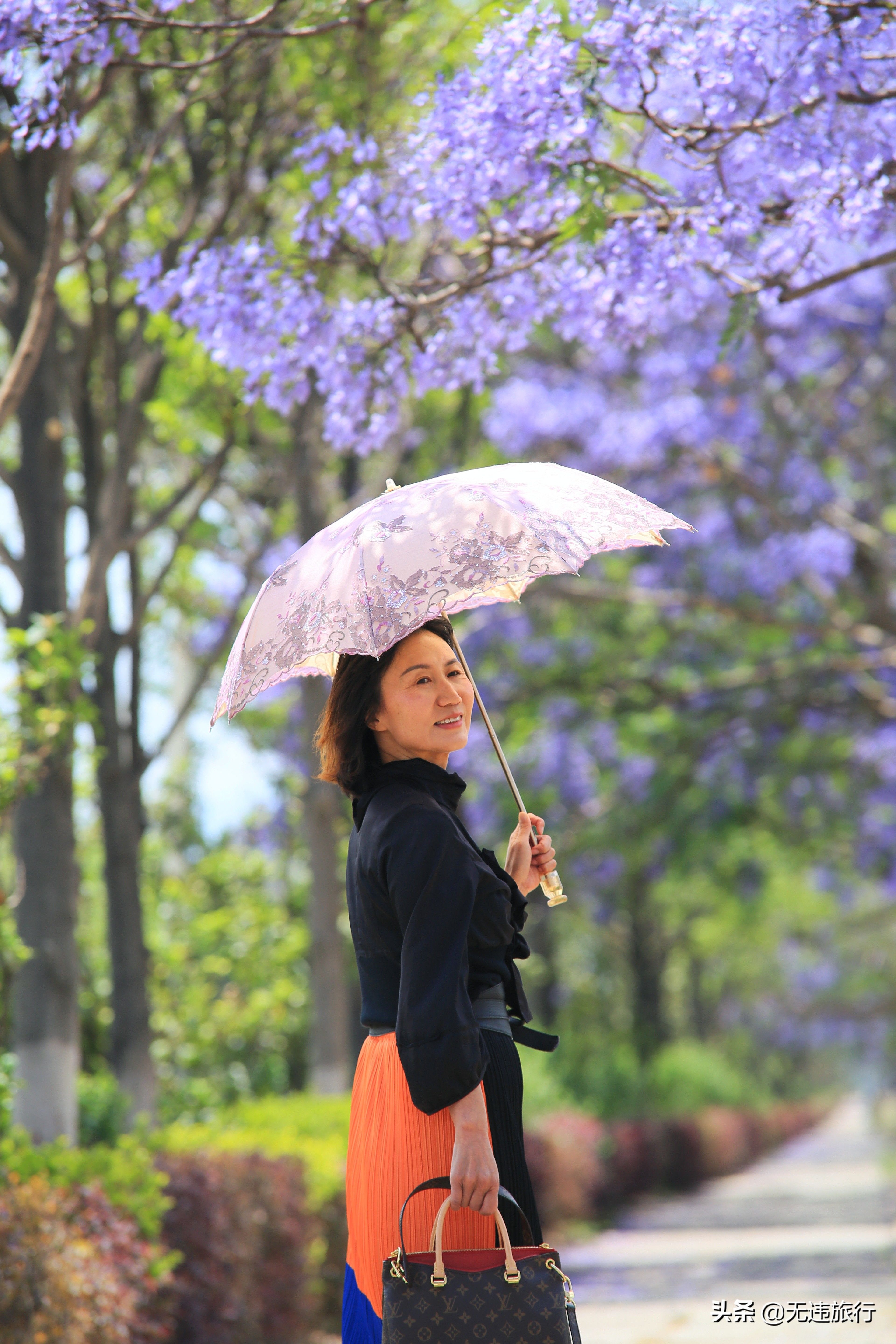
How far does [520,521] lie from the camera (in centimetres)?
300

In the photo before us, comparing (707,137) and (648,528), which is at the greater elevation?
(707,137)

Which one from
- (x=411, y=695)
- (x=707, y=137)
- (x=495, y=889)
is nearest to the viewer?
(x=495, y=889)

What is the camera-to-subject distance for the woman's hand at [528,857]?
3188mm

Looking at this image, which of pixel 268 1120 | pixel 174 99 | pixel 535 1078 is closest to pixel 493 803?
pixel 535 1078

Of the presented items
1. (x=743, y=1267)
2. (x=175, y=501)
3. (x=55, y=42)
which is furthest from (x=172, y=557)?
(x=743, y=1267)

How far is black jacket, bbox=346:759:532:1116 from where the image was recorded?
8.12 ft

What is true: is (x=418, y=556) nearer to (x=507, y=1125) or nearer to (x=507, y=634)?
(x=507, y=1125)

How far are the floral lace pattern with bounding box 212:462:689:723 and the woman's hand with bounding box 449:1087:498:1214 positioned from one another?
0.91m

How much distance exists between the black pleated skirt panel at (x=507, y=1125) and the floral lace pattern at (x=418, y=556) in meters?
0.87

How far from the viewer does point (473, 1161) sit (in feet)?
8.05

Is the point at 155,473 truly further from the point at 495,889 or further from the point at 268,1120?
the point at 495,889

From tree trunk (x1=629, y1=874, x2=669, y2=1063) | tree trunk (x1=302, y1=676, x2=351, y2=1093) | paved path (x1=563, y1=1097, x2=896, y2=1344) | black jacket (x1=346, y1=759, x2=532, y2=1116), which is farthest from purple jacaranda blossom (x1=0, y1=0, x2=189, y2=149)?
tree trunk (x1=629, y1=874, x2=669, y2=1063)

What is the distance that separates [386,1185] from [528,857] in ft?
2.81

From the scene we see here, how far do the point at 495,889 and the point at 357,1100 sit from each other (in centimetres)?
56
